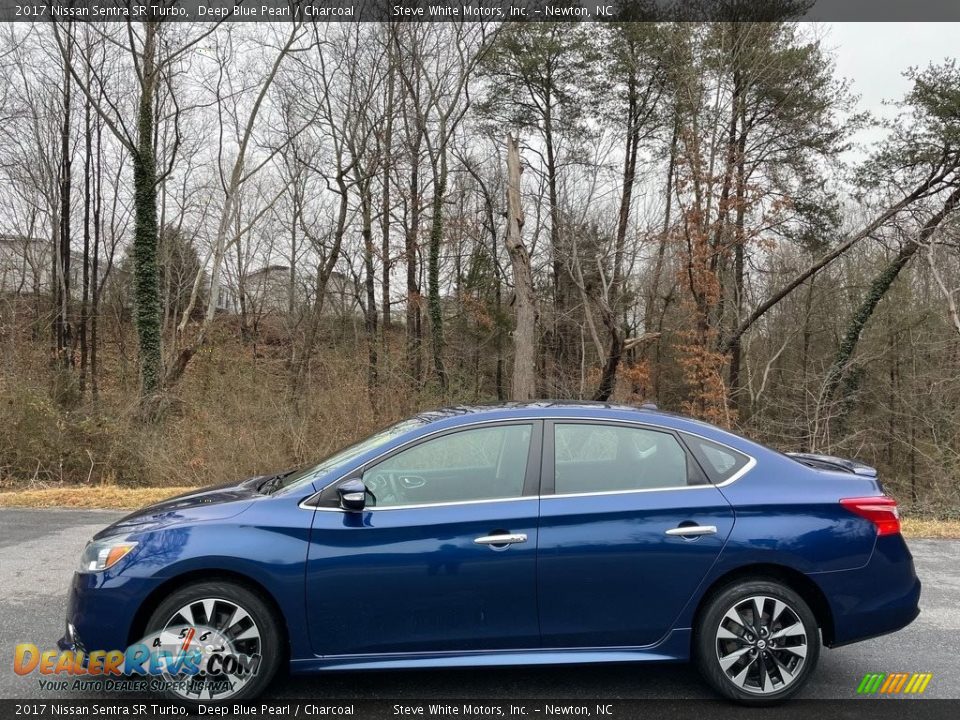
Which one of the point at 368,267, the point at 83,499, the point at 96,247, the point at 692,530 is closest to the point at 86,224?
the point at 96,247

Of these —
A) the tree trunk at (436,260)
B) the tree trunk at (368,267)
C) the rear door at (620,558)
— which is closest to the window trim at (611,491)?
the rear door at (620,558)

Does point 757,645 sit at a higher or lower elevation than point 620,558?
lower

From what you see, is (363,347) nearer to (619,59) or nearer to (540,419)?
(619,59)

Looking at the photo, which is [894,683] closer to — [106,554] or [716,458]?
[716,458]

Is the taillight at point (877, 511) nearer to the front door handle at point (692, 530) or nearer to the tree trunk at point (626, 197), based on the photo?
the front door handle at point (692, 530)

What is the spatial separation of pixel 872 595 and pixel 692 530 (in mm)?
1052

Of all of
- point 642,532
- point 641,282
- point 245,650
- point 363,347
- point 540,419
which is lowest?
point 245,650

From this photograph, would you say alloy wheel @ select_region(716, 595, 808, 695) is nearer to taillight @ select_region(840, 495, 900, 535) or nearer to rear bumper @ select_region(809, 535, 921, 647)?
rear bumper @ select_region(809, 535, 921, 647)

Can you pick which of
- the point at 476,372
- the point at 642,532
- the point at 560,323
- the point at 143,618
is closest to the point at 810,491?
the point at 642,532

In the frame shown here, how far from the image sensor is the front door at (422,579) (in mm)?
3508

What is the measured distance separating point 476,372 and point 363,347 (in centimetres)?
493

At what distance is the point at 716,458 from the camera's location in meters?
3.89

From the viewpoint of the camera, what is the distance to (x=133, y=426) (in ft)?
51.2

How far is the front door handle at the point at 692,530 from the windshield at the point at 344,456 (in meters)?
1.52
